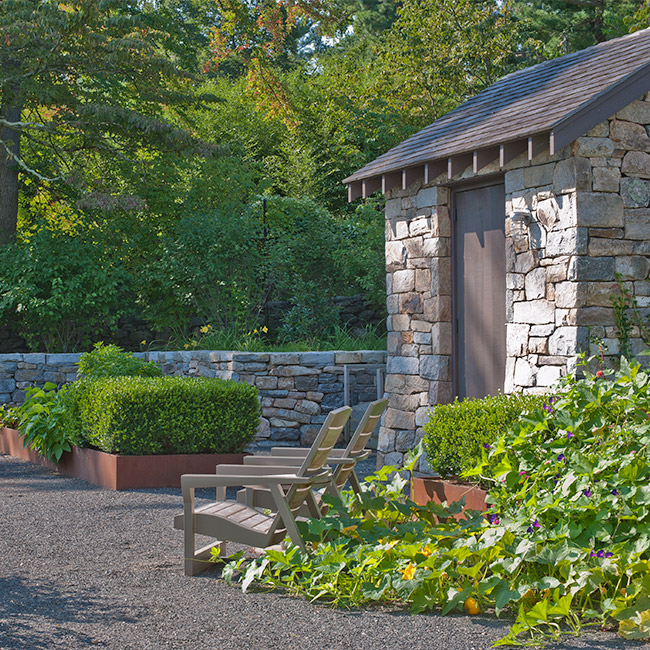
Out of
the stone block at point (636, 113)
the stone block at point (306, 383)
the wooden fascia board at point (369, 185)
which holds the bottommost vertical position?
the stone block at point (306, 383)

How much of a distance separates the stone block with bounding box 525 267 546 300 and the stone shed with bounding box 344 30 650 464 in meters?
0.02

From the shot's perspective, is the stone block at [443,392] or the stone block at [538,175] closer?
the stone block at [538,175]

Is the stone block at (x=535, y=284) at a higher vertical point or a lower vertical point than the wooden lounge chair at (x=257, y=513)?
higher

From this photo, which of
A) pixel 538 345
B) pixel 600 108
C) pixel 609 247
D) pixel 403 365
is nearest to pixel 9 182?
pixel 403 365

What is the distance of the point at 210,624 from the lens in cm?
387

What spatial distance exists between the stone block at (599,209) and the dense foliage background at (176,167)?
5773 millimetres

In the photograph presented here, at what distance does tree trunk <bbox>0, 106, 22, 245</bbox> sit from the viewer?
13.9 meters

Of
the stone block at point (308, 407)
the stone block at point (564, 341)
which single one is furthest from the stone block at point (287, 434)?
the stone block at point (564, 341)

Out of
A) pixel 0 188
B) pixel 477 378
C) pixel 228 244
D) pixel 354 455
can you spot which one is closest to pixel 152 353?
pixel 228 244

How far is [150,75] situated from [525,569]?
1120cm

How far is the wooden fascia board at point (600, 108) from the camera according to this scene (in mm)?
6520

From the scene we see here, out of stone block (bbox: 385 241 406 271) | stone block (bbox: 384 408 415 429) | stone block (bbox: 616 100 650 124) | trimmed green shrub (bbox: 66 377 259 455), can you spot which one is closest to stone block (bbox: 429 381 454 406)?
stone block (bbox: 384 408 415 429)

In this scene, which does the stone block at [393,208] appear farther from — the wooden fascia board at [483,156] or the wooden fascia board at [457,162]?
the wooden fascia board at [483,156]

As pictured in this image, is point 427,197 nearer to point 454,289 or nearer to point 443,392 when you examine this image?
point 454,289
